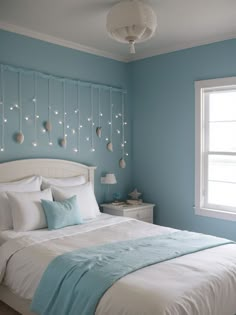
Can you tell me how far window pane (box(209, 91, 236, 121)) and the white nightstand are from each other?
1.36 metres

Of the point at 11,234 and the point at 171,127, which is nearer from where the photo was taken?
the point at 11,234

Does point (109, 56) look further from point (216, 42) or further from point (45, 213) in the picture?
point (45, 213)

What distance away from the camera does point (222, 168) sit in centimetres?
398

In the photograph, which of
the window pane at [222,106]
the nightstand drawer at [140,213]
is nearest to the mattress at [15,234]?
the nightstand drawer at [140,213]

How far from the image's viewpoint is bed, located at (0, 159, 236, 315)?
1.92 metres

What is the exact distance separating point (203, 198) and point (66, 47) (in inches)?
94.0

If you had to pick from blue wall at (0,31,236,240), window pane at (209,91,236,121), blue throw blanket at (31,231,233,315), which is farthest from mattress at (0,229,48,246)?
window pane at (209,91,236,121)

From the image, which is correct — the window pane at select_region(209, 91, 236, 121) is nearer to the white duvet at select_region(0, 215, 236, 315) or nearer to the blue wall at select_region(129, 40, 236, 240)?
the blue wall at select_region(129, 40, 236, 240)

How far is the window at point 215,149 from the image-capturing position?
153 inches

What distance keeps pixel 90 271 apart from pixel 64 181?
1741mm

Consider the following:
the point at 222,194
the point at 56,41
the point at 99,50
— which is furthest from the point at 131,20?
the point at 222,194

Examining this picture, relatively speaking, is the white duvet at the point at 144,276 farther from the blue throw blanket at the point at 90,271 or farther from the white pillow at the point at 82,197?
the white pillow at the point at 82,197

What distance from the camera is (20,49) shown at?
3.63 meters

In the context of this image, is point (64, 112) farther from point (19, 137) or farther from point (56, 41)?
point (56, 41)
